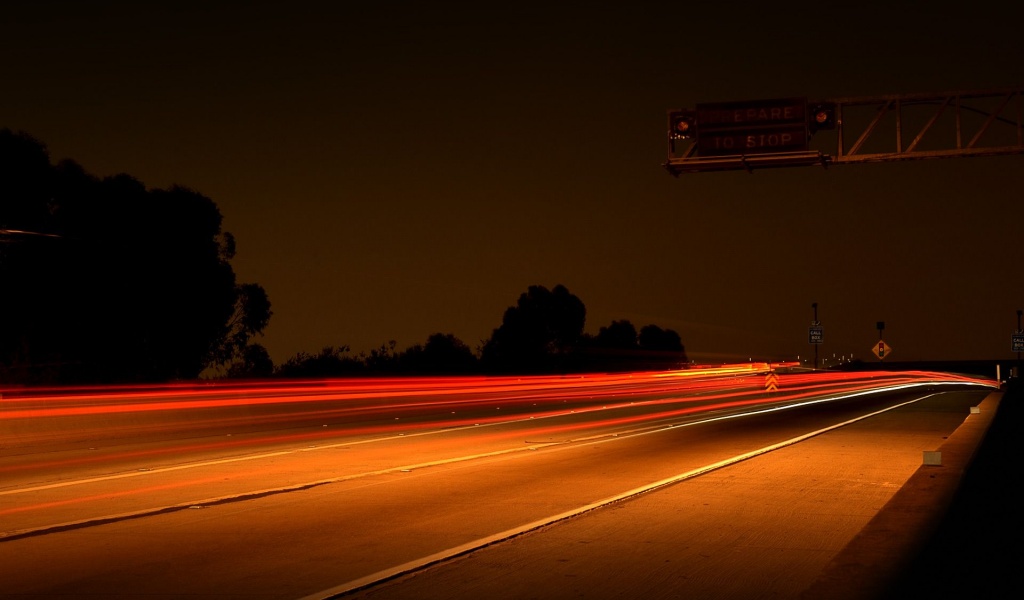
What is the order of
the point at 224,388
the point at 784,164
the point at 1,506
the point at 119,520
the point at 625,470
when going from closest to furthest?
the point at 119,520, the point at 1,506, the point at 625,470, the point at 784,164, the point at 224,388

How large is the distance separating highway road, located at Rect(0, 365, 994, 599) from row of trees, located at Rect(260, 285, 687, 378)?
2153cm

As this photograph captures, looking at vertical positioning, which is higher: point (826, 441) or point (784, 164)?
point (784, 164)

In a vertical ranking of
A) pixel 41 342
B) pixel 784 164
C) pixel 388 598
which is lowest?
pixel 388 598

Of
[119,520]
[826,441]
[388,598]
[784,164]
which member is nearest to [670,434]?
[826,441]

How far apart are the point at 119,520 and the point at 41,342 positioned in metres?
30.8

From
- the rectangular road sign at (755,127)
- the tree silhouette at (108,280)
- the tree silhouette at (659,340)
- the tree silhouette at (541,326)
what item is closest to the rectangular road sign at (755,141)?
the rectangular road sign at (755,127)

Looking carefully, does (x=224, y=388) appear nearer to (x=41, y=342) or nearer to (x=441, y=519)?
(x=41, y=342)

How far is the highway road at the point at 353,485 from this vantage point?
29.6ft

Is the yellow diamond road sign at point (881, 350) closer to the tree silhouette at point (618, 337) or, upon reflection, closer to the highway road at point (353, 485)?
the highway road at point (353, 485)

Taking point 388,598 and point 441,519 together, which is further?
point 441,519

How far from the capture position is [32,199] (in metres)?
39.3

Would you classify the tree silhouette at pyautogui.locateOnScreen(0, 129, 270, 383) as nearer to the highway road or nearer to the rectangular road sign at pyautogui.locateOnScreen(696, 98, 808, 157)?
the highway road

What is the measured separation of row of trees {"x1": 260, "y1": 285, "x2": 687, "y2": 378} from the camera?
57.5m

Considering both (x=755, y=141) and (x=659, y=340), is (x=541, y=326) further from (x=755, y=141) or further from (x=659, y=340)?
(x=755, y=141)
